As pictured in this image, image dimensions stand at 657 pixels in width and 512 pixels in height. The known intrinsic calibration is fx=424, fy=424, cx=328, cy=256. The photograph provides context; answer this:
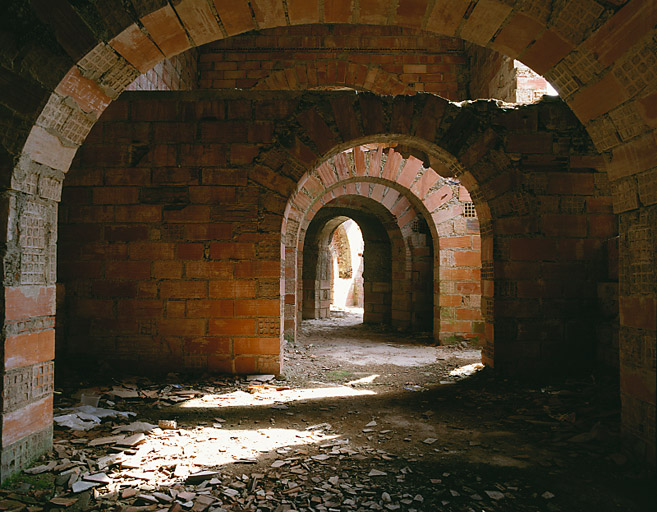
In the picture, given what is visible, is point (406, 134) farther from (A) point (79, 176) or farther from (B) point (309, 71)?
(B) point (309, 71)

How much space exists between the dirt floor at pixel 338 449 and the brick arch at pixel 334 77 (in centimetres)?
692

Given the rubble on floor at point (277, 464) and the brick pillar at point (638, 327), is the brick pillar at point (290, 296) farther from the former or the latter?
the brick pillar at point (638, 327)

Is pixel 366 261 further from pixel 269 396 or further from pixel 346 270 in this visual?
pixel 346 270

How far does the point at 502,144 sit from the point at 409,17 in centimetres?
299

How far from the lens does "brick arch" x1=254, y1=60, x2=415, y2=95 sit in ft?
31.1

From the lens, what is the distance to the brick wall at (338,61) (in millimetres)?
9500

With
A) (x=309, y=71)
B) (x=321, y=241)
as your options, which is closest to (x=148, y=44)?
(x=309, y=71)

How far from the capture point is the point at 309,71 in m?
9.52

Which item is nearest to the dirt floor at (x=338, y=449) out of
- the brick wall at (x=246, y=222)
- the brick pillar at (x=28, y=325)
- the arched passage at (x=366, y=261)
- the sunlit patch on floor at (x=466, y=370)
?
the brick pillar at (x=28, y=325)

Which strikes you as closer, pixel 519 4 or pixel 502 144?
pixel 519 4

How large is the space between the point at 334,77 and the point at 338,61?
370 millimetres

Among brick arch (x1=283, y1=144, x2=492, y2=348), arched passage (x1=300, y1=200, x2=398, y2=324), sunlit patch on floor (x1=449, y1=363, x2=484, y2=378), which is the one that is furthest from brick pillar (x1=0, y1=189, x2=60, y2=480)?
arched passage (x1=300, y1=200, x2=398, y2=324)

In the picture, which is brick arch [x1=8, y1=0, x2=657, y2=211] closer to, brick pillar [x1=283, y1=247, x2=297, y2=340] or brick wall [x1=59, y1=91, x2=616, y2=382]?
brick wall [x1=59, y1=91, x2=616, y2=382]

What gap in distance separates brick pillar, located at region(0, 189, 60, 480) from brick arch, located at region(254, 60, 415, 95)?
7760 millimetres
